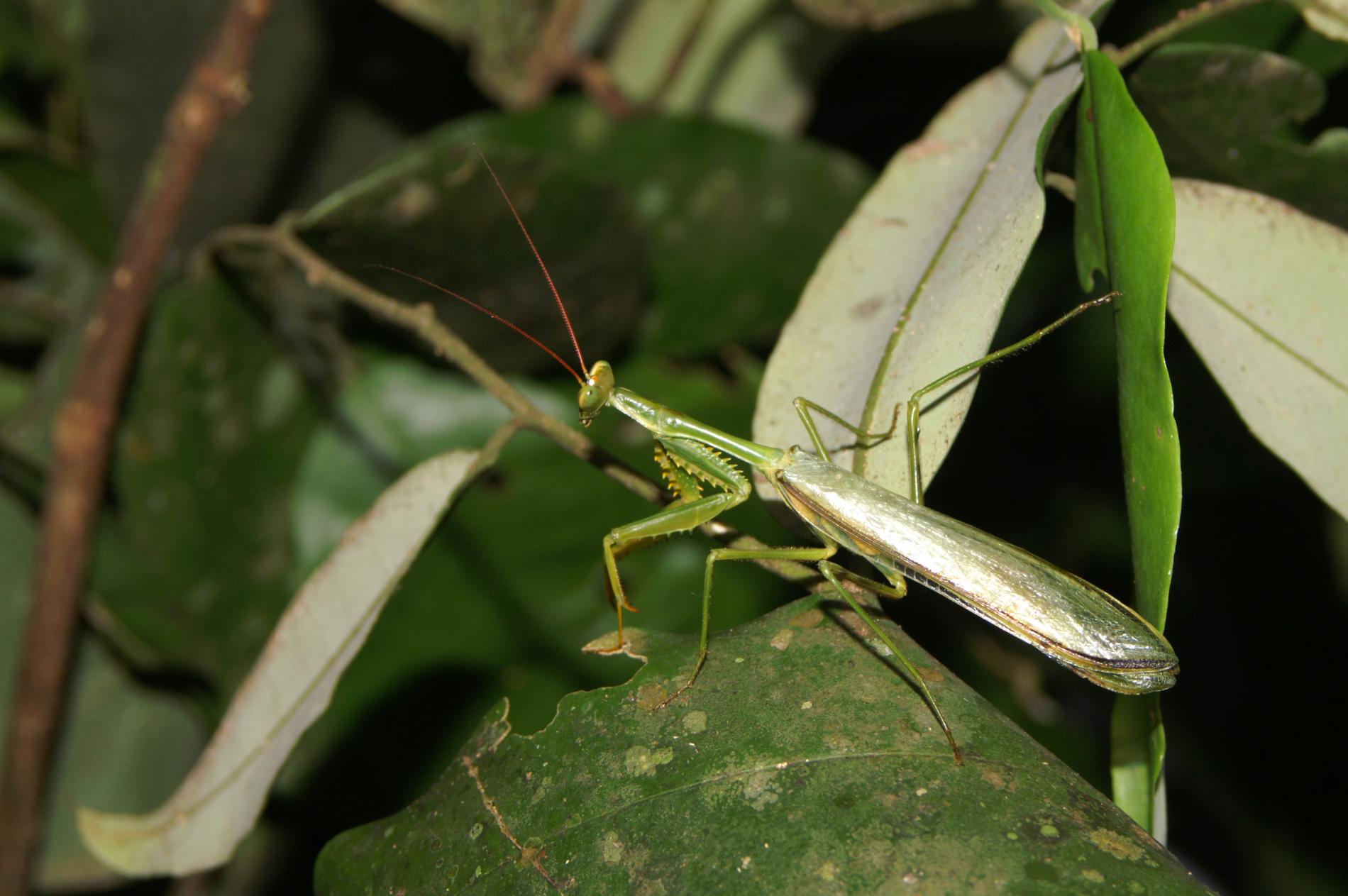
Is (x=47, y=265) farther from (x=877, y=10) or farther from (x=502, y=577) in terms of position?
(x=877, y=10)

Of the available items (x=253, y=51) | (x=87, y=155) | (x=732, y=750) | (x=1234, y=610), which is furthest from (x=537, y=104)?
(x=1234, y=610)

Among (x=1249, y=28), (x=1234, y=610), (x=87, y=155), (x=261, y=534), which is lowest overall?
(x=261, y=534)

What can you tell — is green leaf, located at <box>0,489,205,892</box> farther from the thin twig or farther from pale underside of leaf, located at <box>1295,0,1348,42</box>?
pale underside of leaf, located at <box>1295,0,1348,42</box>

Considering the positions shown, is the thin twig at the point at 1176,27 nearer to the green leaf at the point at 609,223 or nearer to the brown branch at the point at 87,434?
the green leaf at the point at 609,223

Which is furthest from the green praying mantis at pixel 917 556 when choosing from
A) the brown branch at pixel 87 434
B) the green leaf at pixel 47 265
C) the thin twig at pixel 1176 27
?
the green leaf at pixel 47 265

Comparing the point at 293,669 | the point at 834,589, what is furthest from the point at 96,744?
the point at 834,589

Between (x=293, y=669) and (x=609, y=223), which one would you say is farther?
(x=609, y=223)

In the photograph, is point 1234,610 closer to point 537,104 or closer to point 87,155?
point 537,104
